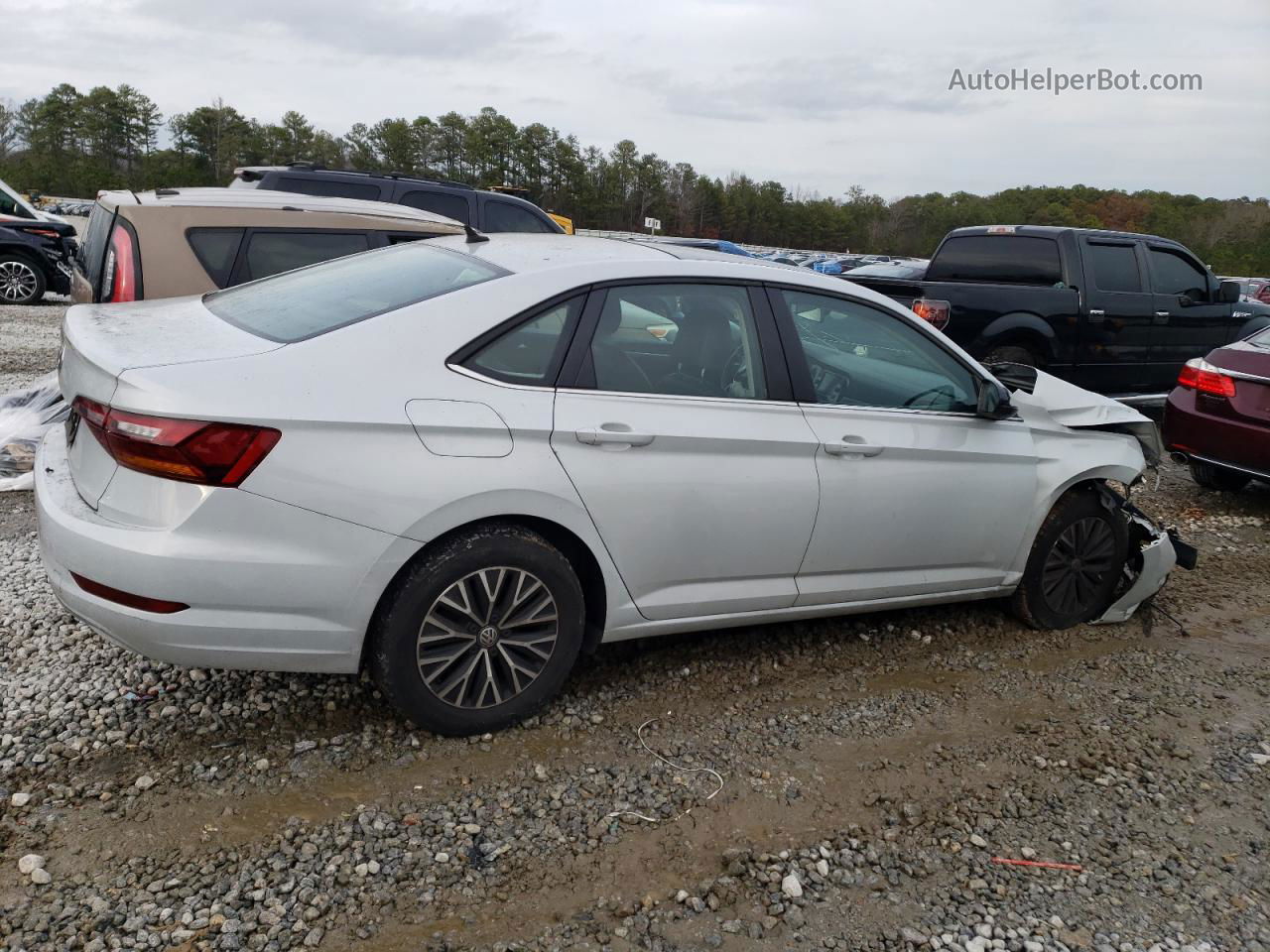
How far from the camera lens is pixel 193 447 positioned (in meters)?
2.76

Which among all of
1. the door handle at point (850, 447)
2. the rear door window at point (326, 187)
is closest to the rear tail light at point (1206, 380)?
the door handle at point (850, 447)

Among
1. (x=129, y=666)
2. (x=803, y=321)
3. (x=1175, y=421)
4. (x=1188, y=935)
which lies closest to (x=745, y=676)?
(x=803, y=321)

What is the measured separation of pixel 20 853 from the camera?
104 inches

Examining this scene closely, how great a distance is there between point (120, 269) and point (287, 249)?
0.95 meters

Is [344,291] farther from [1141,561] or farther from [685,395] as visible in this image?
[1141,561]

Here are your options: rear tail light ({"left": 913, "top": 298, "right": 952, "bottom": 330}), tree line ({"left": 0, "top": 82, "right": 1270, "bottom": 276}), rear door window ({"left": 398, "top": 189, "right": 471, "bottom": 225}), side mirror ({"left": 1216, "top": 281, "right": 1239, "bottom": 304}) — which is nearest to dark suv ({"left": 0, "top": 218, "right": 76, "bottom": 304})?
rear door window ({"left": 398, "top": 189, "right": 471, "bottom": 225})

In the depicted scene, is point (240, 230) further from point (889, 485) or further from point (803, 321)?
point (889, 485)

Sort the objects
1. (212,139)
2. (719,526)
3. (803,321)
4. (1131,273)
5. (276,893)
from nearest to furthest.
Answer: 1. (276,893)
2. (719,526)
3. (803,321)
4. (1131,273)
5. (212,139)

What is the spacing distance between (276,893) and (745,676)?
80.5 inches

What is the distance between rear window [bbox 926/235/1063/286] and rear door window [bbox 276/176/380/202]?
5944mm

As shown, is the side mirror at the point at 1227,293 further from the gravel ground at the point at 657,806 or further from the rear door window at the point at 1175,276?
the gravel ground at the point at 657,806

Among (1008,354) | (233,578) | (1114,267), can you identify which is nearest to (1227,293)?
(1114,267)

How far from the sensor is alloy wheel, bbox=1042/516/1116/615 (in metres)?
4.61

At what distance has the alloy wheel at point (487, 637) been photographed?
3145mm
